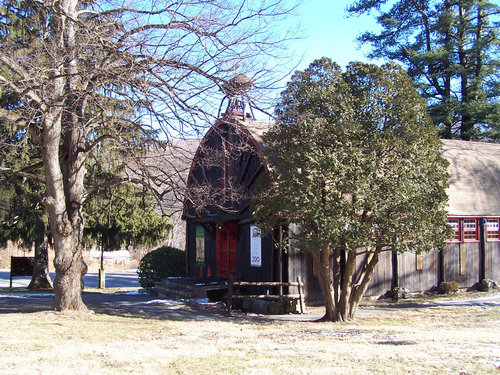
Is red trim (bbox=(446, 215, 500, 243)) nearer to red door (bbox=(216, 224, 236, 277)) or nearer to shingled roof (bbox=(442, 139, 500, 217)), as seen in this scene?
shingled roof (bbox=(442, 139, 500, 217))

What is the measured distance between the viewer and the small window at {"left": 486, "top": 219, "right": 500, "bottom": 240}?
1959 centimetres

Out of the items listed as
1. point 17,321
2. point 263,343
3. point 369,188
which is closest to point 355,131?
point 369,188

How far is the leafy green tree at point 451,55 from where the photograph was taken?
1096 inches

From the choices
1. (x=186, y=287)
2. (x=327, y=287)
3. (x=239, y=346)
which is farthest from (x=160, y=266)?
(x=239, y=346)

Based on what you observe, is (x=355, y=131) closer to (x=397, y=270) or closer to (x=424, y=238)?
(x=424, y=238)

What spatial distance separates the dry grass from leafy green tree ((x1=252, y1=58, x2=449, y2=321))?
2040 millimetres

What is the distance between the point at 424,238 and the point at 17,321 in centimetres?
962

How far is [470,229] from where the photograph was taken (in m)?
19.2

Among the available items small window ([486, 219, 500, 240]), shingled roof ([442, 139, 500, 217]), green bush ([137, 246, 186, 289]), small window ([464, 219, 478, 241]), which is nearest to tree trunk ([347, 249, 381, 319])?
shingled roof ([442, 139, 500, 217])

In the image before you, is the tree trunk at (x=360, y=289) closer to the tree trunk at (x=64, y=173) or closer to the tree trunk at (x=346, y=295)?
the tree trunk at (x=346, y=295)

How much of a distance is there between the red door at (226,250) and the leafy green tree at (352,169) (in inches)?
234

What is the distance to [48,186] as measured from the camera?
11734 millimetres

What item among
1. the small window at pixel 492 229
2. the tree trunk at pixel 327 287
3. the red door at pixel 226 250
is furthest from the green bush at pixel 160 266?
the small window at pixel 492 229

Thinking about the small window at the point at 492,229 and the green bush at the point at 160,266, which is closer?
the small window at the point at 492,229
